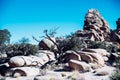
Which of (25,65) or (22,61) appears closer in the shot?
(22,61)

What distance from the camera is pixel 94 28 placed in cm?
7269

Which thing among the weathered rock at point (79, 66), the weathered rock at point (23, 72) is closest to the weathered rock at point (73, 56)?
the weathered rock at point (79, 66)

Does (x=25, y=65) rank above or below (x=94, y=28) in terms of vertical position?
below

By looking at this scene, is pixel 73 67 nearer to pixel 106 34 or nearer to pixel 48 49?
pixel 48 49

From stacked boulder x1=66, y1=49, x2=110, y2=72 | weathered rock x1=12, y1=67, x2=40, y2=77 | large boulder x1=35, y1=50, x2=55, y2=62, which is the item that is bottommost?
weathered rock x1=12, y1=67, x2=40, y2=77

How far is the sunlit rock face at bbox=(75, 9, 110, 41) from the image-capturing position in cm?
Answer: 7057

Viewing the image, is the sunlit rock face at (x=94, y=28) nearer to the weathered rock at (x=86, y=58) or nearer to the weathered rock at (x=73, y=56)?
the weathered rock at (x=73, y=56)

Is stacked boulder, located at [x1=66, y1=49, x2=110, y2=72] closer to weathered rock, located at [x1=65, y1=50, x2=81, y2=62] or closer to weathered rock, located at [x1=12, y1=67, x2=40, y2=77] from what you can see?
weathered rock, located at [x1=65, y1=50, x2=81, y2=62]

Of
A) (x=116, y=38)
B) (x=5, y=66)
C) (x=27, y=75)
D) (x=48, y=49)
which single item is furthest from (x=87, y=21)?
(x=27, y=75)

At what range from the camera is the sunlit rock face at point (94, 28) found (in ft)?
232

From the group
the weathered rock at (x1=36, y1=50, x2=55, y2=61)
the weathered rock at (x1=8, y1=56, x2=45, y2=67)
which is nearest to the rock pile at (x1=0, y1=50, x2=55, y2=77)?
the weathered rock at (x1=8, y1=56, x2=45, y2=67)

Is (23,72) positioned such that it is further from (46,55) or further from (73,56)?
(46,55)

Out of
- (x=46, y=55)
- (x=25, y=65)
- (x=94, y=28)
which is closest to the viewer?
(x=25, y=65)

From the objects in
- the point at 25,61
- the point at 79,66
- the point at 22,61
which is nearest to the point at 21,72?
the point at 22,61
